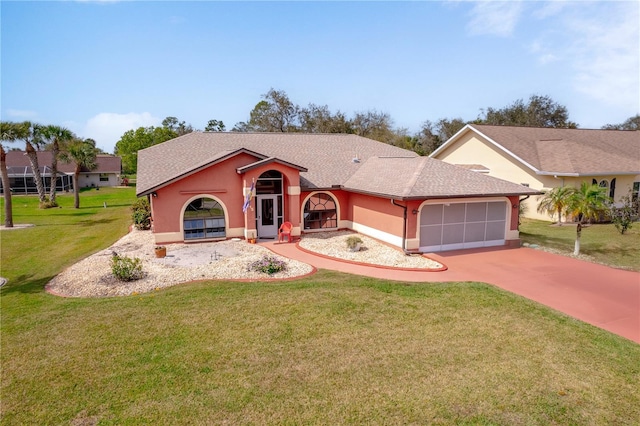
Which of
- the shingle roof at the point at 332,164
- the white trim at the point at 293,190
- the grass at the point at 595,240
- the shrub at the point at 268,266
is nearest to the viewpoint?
the shrub at the point at 268,266

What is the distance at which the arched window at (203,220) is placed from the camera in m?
20.0

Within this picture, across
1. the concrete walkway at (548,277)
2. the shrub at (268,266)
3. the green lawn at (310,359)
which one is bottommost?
the green lawn at (310,359)

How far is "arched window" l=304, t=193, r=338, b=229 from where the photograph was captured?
2241 cm

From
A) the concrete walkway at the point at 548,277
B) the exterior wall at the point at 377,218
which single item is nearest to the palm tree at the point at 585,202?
the concrete walkway at the point at 548,277

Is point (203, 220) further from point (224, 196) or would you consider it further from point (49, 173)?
point (49, 173)

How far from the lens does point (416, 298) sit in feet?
39.8

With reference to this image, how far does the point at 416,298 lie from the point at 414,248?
5705 mm

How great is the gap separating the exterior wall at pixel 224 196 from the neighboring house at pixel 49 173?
32.2 meters

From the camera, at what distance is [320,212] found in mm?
22766

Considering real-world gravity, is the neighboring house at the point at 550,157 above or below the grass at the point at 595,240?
above

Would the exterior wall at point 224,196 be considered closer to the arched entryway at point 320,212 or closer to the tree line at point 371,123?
the arched entryway at point 320,212

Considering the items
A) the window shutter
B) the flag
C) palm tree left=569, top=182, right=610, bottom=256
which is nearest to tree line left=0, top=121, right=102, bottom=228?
the flag

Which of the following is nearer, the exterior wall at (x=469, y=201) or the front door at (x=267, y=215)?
the exterior wall at (x=469, y=201)

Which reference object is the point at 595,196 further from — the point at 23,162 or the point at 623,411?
the point at 23,162
